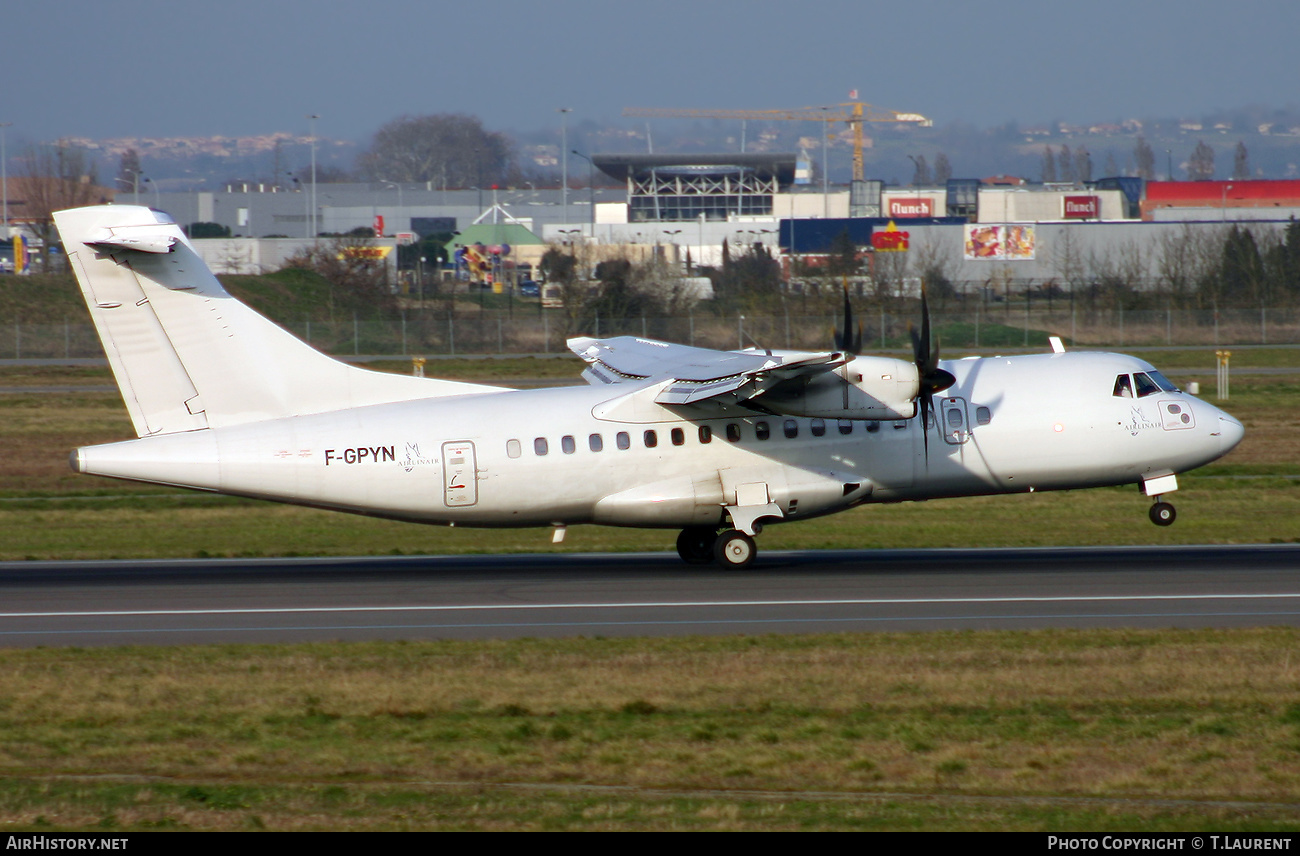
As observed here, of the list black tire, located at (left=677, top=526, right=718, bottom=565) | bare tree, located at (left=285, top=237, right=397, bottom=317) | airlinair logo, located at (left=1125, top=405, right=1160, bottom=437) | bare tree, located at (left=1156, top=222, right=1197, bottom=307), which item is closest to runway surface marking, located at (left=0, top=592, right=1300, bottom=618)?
black tire, located at (left=677, top=526, right=718, bottom=565)

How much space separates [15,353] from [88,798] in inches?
2501

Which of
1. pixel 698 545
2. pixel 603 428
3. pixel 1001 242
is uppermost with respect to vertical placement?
pixel 1001 242

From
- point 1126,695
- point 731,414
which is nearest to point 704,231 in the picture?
point 731,414

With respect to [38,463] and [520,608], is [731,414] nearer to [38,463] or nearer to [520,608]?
[520,608]

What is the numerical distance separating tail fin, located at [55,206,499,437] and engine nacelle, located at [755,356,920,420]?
745cm

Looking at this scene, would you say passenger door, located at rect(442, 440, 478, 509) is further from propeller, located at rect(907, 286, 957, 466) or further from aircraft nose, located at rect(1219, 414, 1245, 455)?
aircraft nose, located at rect(1219, 414, 1245, 455)

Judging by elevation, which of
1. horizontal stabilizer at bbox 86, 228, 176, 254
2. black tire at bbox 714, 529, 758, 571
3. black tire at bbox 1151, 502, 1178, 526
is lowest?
black tire at bbox 714, 529, 758, 571

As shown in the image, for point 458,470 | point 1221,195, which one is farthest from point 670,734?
point 1221,195

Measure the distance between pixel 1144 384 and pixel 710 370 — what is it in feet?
27.7

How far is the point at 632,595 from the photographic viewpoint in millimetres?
19141

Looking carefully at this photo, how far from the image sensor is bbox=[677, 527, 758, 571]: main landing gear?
21062 mm

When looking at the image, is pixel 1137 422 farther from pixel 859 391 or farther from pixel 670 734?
pixel 670 734

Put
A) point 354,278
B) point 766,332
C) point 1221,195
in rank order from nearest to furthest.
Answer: point 766,332 < point 354,278 < point 1221,195

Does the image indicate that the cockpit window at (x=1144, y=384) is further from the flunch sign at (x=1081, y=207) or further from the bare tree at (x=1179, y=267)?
the flunch sign at (x=1081, y=207)
